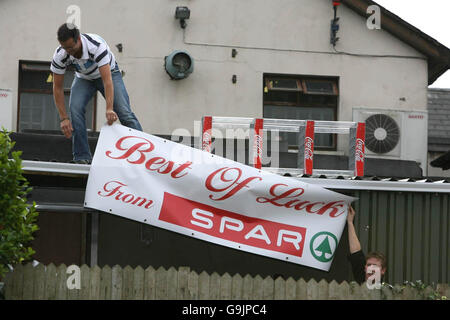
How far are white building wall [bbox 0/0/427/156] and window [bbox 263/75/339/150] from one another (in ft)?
0.78

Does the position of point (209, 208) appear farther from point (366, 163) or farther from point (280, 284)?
point (366, 163)

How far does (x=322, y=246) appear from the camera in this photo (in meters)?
9.11

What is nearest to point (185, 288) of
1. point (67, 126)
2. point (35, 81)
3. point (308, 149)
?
point (67, 126)

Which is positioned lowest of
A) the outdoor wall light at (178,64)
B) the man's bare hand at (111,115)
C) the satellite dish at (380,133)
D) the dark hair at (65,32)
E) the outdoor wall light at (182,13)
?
the man's bare hand at (111,115)

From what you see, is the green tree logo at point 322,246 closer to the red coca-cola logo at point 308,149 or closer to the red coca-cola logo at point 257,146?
the red coca-cola logo at point 257,146

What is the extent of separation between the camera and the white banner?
8.70 meters

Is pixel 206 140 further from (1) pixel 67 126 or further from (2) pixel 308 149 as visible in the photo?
(1) pixel 67 126

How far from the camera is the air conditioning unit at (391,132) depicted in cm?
1666

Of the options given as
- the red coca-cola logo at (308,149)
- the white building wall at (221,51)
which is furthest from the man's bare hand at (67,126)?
the white building wall at (221,51)

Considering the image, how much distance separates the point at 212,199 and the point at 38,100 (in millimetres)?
8110

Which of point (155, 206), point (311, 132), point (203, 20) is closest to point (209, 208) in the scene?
point (155, 206)

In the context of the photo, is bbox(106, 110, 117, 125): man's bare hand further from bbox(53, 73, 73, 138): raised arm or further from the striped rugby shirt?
bbox(53, 73, 73, 138): raised arm

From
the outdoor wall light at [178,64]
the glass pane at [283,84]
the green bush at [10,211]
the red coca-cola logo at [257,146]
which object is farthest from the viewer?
the glass pane at [283,84]

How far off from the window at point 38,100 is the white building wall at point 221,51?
191 millimetres
